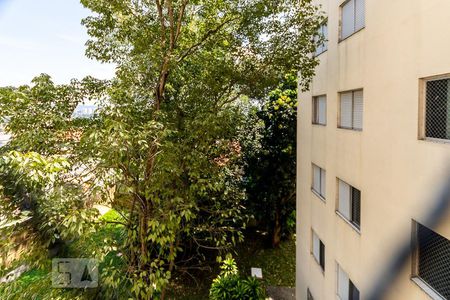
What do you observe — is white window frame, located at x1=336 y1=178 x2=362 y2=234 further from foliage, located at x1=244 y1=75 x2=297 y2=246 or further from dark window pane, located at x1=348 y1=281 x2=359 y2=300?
foliage, located at x1=244 y1=75 x2=297 y2=246

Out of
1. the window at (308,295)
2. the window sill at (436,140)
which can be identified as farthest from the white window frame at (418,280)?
the window at (308,295)

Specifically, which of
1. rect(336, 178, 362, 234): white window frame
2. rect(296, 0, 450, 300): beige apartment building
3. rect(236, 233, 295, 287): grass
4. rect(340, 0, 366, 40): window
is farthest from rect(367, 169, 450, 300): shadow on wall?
rect(236, 233, 295, 287): grass

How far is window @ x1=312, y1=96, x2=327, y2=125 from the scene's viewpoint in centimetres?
762

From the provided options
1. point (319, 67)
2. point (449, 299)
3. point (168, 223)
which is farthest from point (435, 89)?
point (319, 67)

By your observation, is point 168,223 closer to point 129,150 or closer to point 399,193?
point 129,150

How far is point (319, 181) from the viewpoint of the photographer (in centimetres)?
793

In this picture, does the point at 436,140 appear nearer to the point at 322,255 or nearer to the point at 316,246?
the point at 322,255

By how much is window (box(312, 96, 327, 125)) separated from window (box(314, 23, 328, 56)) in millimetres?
1158

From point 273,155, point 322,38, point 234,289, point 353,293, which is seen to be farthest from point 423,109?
point 273,155

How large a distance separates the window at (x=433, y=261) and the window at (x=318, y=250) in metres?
4.03

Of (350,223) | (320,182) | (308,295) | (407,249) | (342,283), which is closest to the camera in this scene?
(407,249)

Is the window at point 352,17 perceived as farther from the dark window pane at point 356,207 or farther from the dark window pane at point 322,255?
the dark window pane at point 322,255

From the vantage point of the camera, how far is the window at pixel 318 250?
7.58 meters

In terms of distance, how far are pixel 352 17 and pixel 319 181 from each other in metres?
3.91
